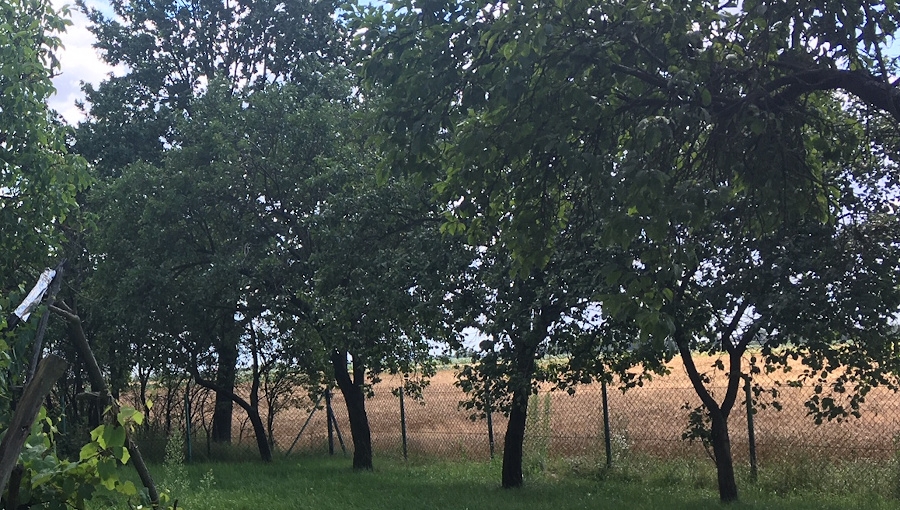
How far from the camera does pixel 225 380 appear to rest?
650 inches

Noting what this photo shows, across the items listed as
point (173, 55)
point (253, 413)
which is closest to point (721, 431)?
point (253, 413)

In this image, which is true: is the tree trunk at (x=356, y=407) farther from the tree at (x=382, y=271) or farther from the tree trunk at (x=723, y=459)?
the tree trunk at (x=723, y=459)

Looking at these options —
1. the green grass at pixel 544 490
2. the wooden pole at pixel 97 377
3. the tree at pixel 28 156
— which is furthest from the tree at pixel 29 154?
the wooden pole at pixel 97 377

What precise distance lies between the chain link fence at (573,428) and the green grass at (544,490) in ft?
1.56

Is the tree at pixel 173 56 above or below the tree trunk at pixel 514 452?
above

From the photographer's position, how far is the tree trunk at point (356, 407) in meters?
14.0

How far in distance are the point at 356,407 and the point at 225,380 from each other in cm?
361

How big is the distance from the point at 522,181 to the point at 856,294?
3312 millimetres

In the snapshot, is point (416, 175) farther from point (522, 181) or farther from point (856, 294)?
point (856, 294)

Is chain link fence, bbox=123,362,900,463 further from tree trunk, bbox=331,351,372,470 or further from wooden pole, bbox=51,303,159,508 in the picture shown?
wooden pole, bbox=51,303,159,508

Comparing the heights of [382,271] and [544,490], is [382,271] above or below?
above

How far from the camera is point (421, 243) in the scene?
10172 millimetres

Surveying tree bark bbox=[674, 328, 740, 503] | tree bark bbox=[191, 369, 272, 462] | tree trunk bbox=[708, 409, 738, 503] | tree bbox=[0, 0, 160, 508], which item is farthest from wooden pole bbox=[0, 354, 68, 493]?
tree bark bbox=[191, 369, 272, 462]

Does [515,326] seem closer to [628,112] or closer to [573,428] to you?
[628,112]
